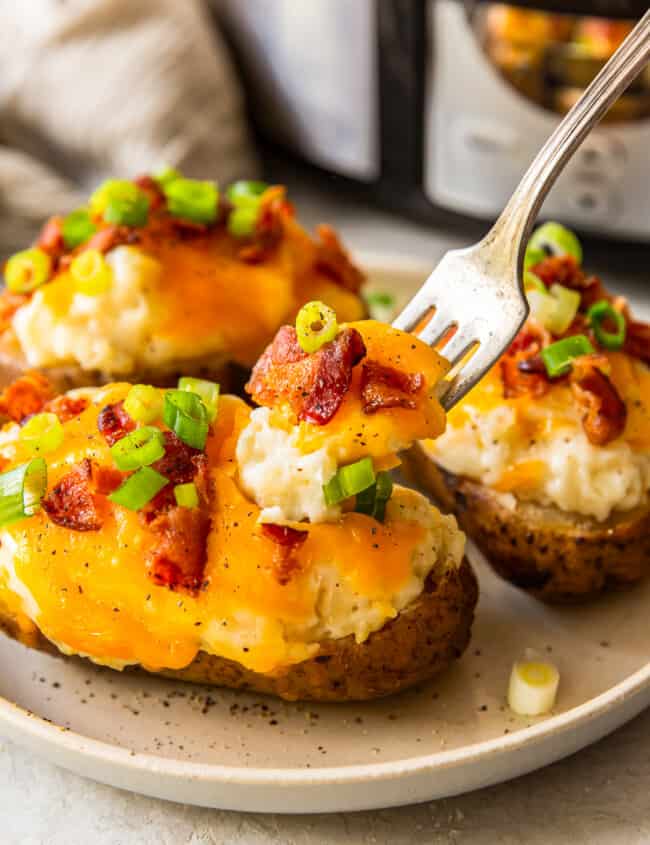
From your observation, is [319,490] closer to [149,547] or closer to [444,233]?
[149,547]

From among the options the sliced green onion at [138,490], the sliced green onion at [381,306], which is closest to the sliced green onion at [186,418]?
the sliced green onion at [138,490]

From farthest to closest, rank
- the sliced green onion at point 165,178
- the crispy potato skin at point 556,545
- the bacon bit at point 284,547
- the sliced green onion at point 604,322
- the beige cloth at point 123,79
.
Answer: the beige cloth at point 123,79
the sliced green onion at point 165,178
the sliced green onion at point 604,322
the crispy potato skin at point 556,545
the bacon bit at point 284,547

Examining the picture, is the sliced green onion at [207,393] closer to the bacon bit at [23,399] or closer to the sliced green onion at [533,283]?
the bacon bit at [23,399]

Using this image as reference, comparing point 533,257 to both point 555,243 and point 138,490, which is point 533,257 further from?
point 138,490

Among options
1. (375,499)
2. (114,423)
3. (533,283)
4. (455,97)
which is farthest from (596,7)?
(114,423)

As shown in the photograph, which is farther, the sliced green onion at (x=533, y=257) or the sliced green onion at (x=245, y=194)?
the sliced green onion at (x=245, y=194)

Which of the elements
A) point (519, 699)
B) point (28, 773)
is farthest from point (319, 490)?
point (28, 773)

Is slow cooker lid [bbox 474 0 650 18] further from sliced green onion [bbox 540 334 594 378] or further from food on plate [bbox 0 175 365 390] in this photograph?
sliced green onion [bbox 540 334 594 378]
